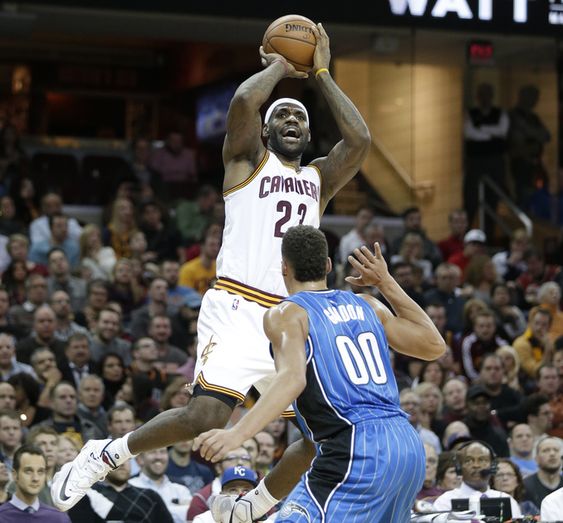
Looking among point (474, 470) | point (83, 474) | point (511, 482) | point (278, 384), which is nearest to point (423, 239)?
point (511, 482)

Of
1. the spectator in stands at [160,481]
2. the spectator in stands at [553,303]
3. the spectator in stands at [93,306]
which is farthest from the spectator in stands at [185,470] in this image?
the spectator in stands at [553,303]

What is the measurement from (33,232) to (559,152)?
8005mm

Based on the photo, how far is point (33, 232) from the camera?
15.7m

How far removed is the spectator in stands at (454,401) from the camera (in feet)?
43.7

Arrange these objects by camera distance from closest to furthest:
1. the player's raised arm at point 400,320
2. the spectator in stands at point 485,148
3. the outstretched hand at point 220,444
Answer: the outstretched hand at point 220,444 → the player's raised arm at point 400,320 → the spectator in stands at point 485,148

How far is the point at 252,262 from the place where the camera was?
26.6ft

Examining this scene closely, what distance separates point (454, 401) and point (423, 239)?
4365 millimetres

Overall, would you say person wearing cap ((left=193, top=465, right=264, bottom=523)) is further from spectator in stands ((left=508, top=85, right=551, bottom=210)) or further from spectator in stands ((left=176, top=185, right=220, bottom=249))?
spectator in stands ((left=508, top=85, right=551, bottom=210))

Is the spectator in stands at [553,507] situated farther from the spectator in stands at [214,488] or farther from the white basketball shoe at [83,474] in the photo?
the white basketball shoe at [83,474]

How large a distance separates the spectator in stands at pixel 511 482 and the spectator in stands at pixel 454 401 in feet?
6.83

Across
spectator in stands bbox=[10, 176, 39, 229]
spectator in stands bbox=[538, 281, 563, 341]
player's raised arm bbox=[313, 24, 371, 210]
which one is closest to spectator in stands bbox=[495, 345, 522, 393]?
spectator in stands bbox=[538, 281, 563, 341]

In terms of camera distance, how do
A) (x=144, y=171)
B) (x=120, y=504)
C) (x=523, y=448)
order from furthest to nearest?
1. (x=144, y=171)
2. (x=523, y=448)
3. (x=120, y=504)

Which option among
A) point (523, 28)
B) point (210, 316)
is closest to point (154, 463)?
point (210, 316)

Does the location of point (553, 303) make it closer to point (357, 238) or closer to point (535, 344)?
point (535, 344)
